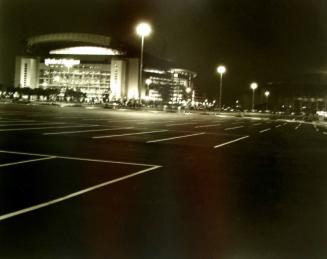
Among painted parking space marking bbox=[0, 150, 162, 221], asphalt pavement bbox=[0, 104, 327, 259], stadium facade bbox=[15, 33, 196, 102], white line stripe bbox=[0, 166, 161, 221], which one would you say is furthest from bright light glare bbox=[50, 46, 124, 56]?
white line stripe bbox=[0, 166, 161, 221]

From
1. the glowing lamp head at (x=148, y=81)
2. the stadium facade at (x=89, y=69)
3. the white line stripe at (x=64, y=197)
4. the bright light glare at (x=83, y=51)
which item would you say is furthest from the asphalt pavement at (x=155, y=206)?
the bright light glare at (x=83, y=51)

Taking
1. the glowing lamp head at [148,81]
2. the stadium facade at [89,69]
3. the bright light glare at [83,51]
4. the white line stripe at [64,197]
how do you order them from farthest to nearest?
the bright light glare at [83,51], the glowing lamp head at [148,81], the stadium facade at [89,69], the white line stripe at [64,197]

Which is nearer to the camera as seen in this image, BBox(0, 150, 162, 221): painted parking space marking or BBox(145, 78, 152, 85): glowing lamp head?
BBox(0, 150, 162, 221): painted parking space marking

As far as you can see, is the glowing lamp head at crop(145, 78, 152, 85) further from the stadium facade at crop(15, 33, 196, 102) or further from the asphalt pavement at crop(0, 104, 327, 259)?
the asphalt pavement at crop(0, 104, 327, 259)

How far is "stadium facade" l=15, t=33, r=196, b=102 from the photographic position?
161500 mm

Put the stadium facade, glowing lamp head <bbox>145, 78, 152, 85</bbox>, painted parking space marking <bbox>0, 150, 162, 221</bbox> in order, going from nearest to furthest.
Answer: painted parking space marking <bbox>0, 150, 162, 221</bbox>
the stadium facade
glowing lamp head <bbox>145, 78, 152, 85</bbox>

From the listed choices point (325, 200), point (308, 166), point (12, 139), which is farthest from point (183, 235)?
point (12, 139)

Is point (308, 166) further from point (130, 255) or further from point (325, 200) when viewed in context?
point (130, 255)

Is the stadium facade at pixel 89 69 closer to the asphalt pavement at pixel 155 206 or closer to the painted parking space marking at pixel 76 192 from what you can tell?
the painted parking space marking at pixel 76 192

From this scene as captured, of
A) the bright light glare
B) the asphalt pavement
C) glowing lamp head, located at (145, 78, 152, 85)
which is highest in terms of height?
the bright light glare

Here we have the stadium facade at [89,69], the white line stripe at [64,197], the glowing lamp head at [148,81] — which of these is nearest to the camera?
the white line stripe at [64,197]

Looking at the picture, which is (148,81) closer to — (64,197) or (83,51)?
(83,51)

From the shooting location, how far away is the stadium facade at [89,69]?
161500mm

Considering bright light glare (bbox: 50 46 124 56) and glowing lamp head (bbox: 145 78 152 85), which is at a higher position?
bright light glare (bbox: 50 46 124 56)
